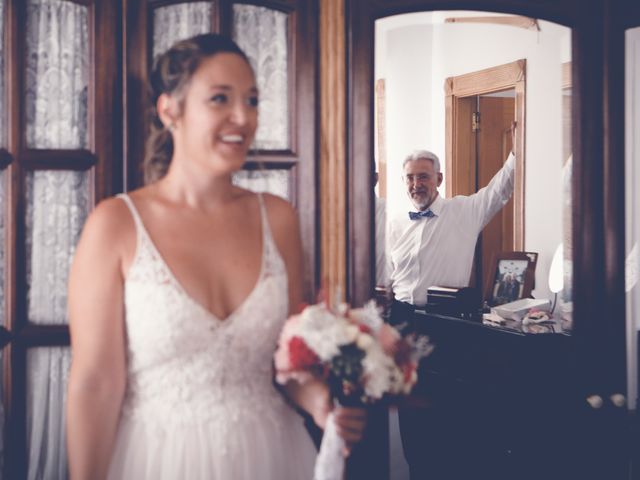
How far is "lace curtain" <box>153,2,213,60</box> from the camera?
2264 mm

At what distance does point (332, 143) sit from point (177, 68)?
0.63 metres

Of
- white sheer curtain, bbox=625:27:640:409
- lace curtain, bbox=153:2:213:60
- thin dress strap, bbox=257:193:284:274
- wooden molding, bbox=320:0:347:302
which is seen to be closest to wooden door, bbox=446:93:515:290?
white sheer curtain, bbox=625:27:640:409

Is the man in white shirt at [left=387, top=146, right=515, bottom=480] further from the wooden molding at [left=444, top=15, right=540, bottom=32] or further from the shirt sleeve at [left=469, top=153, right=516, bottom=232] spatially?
the wooden molding at [left=444, top=15, right=540, bottom=32]

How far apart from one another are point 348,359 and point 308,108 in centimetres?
97

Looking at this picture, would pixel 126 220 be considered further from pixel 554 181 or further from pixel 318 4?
pixel 554 181

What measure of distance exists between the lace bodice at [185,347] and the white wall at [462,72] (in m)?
3.52

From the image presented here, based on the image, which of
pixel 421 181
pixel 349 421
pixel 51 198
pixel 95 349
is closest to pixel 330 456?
pixel 349 421

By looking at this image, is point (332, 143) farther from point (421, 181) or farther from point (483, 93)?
point (483, 93)

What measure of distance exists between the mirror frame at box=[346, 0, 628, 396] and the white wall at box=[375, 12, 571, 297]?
2.28 meters

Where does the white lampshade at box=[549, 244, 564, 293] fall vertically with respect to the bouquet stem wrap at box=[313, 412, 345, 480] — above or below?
above

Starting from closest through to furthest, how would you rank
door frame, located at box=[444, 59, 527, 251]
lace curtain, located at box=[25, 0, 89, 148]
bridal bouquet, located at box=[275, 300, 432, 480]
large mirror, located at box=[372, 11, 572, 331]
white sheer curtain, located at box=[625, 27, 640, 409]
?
bridal bouquet, located at box=[275, 300, 432, 480] < lace curtain, located at box=[25, 0, 89, 148] < white sheer curtain, located at box=[625, 27, 640, 409] < large mirror, located at box=[372, 11, 572, 331] < door frame, located at box=[444, 59, 527, 251]

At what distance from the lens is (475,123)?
5906 millimetres

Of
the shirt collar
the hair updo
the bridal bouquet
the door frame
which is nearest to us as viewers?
the bridal bouquet

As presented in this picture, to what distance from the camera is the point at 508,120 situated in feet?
20.0
